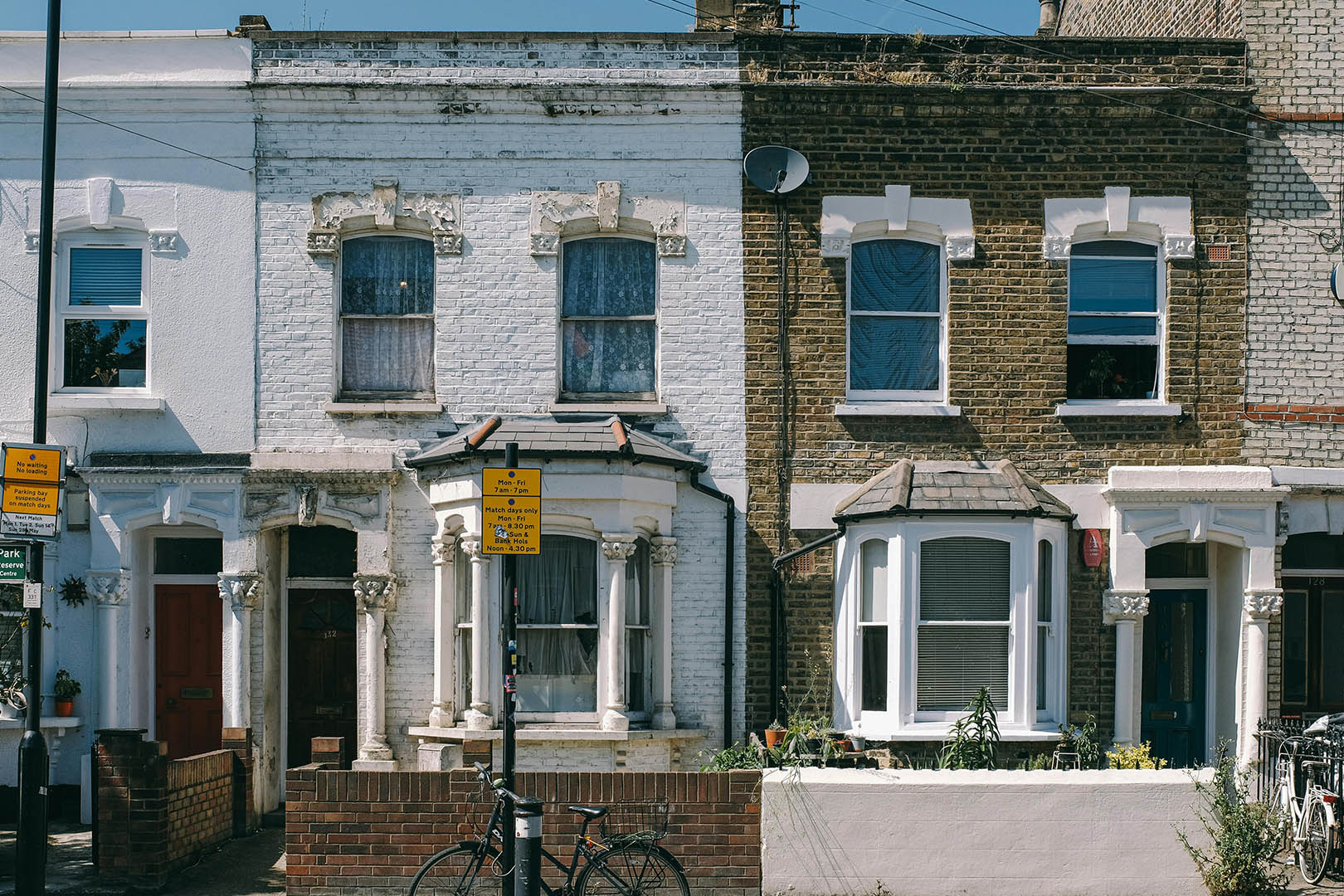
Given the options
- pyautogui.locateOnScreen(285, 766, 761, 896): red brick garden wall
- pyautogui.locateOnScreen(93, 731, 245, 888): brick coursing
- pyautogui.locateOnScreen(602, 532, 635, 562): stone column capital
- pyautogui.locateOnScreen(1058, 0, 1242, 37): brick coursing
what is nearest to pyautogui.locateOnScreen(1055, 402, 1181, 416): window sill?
pyautogui.locateOnScreen(1058, 0, 1242, 37): brick coursing

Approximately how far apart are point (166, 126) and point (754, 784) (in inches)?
337

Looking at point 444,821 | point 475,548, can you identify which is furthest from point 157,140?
point 444,821

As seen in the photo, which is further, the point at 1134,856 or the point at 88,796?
the point at 88,796

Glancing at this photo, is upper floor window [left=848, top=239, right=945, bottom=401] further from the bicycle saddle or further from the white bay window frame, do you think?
the bicycle saddle

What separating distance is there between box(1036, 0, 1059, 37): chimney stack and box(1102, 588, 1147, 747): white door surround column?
35.0 feet

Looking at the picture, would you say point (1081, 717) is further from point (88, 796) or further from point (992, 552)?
point (88, 796)

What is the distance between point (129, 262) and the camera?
13070 mm

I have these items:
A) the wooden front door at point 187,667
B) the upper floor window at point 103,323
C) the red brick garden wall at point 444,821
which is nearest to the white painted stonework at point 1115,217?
the red brick garden wall at point 444,821

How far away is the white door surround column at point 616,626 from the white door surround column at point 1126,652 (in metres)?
4.62

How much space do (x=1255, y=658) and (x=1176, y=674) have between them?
986 mm

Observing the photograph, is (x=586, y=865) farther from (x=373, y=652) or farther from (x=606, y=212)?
(x=606, y=212)

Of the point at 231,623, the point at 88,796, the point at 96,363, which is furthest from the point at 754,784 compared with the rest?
the point at 96,363

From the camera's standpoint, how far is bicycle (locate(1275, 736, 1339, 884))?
33.3 ft

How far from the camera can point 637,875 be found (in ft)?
30.6
